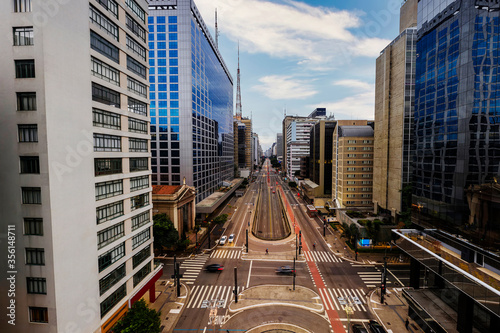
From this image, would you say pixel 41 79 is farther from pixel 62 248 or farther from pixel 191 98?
pixel 191 98

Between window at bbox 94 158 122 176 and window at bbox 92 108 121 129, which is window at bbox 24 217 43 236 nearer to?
window at bbox 94 158 122 176

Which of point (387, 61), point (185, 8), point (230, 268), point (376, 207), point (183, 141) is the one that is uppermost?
point (185, 8)

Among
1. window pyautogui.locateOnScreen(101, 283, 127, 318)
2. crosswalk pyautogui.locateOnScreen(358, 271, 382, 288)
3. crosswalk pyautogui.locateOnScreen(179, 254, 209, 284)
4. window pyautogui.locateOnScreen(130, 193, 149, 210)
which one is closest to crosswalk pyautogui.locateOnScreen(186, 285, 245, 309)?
crosswalk pyautogui.locateOnScreen(179, 254, 209, 284)

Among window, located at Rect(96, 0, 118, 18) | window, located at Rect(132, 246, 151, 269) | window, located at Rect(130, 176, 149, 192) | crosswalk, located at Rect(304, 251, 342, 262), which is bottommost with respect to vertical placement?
crosswalk, located at Rect(304, 251, 342, 262)

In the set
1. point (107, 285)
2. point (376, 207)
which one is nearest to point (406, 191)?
point (376, 207)

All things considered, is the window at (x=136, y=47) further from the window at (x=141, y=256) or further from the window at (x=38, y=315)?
the window at (x=38, y=315)

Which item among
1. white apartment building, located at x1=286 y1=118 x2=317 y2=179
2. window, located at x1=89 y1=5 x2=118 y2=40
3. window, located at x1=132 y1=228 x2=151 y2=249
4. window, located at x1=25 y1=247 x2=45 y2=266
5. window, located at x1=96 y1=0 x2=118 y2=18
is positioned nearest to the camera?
window, located at x1=25 y1=247 x2=45 y2=266
